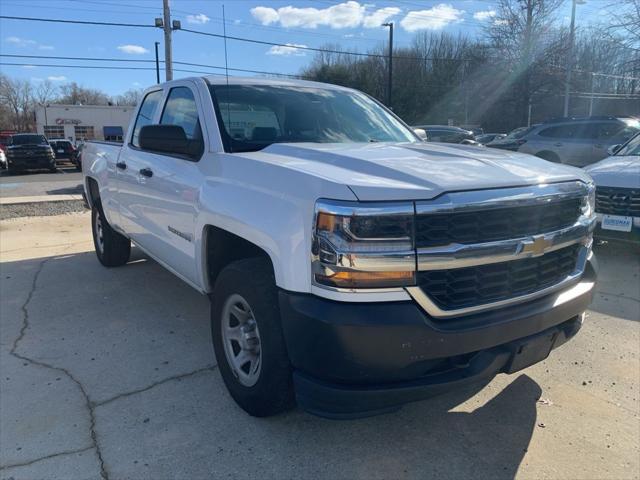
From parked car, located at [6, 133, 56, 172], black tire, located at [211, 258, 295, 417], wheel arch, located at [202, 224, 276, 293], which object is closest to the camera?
black tire, located at [211, 258, 295, 417]

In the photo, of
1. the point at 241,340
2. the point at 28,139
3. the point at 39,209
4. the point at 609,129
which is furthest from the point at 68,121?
the point at 241,340

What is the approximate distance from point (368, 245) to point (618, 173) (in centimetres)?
530

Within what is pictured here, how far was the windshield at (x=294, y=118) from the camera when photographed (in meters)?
3.43

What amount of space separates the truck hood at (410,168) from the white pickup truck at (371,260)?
0.03 feet

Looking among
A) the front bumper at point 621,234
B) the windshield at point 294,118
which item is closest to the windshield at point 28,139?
the windshield at point 294,118

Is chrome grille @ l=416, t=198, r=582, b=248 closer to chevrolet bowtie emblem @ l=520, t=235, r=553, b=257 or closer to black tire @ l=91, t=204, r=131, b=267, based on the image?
chevrolet bowtie emblem @ l=520, t=235, r=553, b=257

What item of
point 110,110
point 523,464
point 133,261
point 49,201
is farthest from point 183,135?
point 110,110

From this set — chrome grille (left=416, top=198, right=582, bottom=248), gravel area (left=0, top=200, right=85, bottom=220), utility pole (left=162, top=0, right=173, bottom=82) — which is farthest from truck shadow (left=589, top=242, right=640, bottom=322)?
utility pole (left=162, top=0, right=173, bottom=82)

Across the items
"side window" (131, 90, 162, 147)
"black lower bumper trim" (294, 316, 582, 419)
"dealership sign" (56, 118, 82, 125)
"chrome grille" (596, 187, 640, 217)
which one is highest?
"dealership sign" (56, 118, 82, 125)

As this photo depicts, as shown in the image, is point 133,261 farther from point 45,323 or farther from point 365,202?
point 365,202

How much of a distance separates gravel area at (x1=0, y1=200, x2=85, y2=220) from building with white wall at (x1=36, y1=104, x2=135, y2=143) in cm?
3844

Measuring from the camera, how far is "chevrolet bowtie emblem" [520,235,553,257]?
238cm

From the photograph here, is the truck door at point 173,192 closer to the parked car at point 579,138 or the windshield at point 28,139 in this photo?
the parked car at point 579,138

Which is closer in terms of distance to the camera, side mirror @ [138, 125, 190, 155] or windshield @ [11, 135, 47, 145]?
side mirror @ [138, 125, 190, 155]
